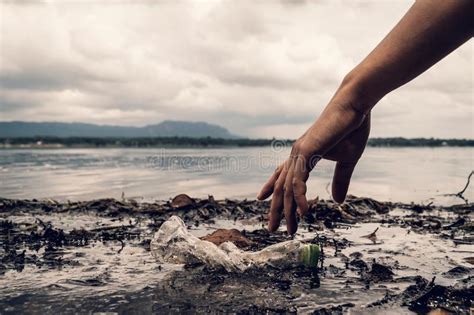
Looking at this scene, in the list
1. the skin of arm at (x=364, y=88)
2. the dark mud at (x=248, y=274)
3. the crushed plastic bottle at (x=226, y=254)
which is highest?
the skin of arm at (x=364, y=88)

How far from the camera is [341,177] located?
2.17 meters

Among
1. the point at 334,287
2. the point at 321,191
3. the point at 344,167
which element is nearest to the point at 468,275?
the point at 334,287

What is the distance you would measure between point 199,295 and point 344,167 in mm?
1395

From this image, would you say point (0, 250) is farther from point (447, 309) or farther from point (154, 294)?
point (447, 309)

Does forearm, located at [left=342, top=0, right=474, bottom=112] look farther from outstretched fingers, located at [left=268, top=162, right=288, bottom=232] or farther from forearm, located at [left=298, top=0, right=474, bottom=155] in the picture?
outstretched fingers, located at [left=268, top=162, right=288, bottom=232]

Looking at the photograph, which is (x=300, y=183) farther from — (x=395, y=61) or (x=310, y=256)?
(x=310, y=256)

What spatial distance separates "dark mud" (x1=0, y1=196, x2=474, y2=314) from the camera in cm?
259

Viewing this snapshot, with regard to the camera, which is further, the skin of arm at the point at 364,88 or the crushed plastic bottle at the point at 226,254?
the crushed plastic bottle at the point at 226,254

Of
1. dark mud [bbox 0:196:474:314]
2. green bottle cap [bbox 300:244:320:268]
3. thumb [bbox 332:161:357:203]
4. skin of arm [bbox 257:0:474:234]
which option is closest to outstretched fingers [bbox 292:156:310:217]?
skin of arm [bbox 257:0:474:234]

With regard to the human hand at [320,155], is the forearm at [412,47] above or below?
above

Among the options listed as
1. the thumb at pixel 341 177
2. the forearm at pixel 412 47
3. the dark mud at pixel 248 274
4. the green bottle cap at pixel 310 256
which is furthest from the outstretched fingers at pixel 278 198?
the green bottle cap at pixel 310 256

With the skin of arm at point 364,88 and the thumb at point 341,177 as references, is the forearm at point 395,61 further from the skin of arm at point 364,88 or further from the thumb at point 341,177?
the thumb at point 341,177

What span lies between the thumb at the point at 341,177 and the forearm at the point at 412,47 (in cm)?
48

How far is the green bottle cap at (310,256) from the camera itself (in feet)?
10.9
